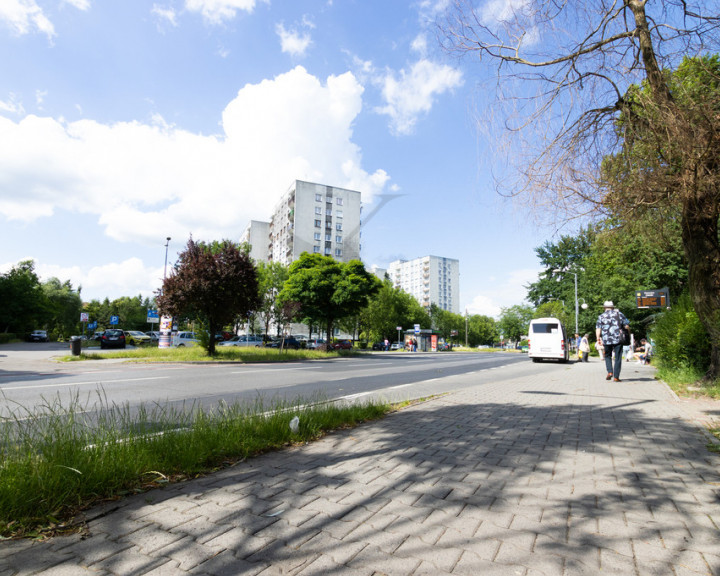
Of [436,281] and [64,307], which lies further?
[436,281]

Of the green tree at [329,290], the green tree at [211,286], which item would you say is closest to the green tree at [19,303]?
the green tree at [329,290]

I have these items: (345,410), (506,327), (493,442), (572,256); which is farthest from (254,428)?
(506,327)

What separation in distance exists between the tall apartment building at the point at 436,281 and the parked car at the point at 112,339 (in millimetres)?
129913

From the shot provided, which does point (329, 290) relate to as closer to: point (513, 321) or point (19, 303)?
point (19, 303)

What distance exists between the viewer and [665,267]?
24578 mm

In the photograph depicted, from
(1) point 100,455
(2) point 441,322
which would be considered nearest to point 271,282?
(1) point 100,455

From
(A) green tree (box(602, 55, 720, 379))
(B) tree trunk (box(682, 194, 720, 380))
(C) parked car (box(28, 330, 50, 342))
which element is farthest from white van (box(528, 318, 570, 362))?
(C) parked car (box(28, 330, 50, 342))

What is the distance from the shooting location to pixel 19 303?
52.2 metres

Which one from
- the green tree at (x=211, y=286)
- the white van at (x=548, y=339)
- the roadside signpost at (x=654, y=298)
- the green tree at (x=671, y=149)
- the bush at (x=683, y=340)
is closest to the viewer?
the green tree at (x=671, y=149)

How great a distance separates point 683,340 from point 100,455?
11.4 metres

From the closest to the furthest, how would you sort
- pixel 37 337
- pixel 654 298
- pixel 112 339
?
1. pixel 654 298
2. pixel 112 339
3. pixel 37 337

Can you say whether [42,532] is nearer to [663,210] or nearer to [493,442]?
[493,442]

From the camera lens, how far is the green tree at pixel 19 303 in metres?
51.4

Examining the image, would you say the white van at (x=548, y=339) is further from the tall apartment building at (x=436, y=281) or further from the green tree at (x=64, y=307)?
the tall apartment building at (x=436, y=281)
